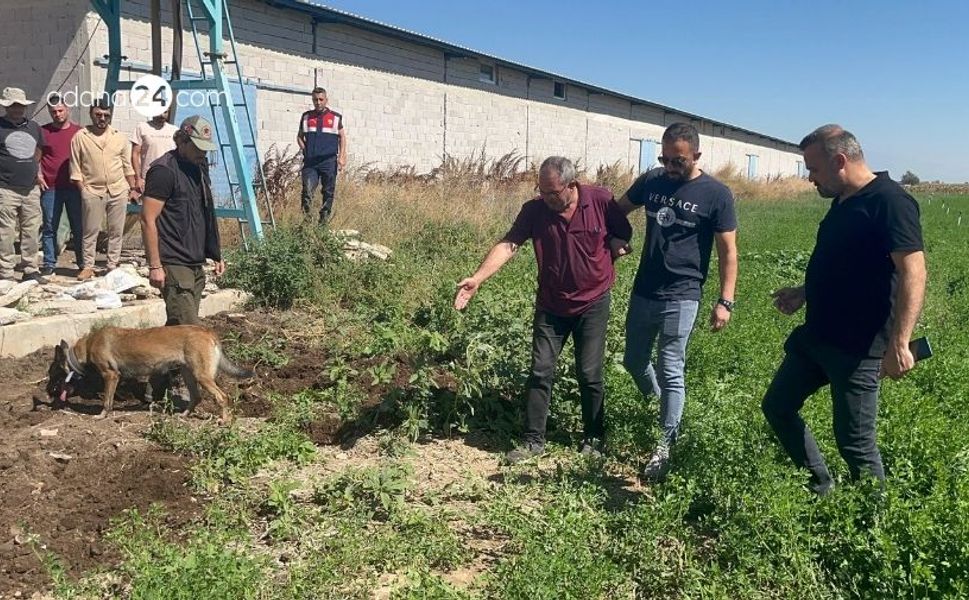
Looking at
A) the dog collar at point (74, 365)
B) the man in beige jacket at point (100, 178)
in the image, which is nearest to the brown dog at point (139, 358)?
the dog collar at point (74, 365)

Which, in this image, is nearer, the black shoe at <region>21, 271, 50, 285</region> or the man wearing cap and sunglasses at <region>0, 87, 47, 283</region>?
the man wearing cap and sunglasses at <region>0, 87, 47, 283</region>

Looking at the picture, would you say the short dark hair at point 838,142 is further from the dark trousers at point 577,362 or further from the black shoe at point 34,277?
the black shoe at point 34,277

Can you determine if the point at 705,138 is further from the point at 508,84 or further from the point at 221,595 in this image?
the point at 221,595

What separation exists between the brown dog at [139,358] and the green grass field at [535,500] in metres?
0.53

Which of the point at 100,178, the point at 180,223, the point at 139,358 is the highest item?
the point at 100,178

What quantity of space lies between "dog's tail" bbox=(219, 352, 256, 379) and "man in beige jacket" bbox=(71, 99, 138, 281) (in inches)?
150

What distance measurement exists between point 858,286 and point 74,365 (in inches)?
194

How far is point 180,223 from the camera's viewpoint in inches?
225

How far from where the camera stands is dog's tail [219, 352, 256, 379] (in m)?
5.66

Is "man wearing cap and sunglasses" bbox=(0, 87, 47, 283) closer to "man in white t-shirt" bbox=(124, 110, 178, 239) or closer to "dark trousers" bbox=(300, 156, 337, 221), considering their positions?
"man in white t-shirt" bbox=(124, 110, 178, 239)

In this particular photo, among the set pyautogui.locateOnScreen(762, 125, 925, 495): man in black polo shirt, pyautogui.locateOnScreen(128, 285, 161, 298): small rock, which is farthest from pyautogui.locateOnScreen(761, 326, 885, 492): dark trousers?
pyautogui.locateOnScreen(128, 285, 161, 298): small rock

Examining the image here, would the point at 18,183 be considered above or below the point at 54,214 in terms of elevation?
above

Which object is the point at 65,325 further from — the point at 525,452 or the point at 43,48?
the point at 43,48

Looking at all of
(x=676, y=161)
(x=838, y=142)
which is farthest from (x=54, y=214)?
(x=838, y=142)
